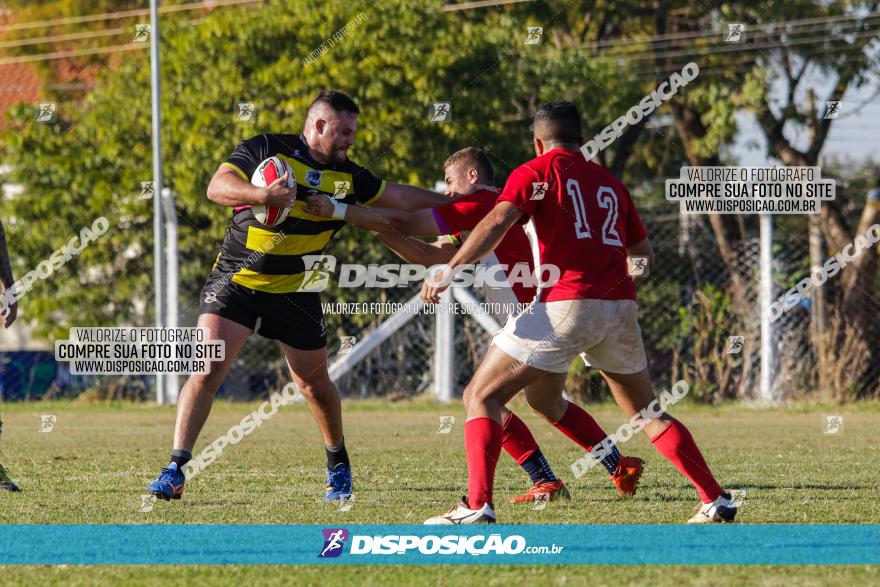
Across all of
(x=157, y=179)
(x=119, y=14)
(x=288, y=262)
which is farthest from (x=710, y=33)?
(x=288, y=262)

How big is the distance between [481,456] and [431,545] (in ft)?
2.51

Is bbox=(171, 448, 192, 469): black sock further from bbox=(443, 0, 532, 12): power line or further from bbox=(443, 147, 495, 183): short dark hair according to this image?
bbox=(443, 0, 532, 12): power line

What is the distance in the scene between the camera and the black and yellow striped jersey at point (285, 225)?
25.1 feet

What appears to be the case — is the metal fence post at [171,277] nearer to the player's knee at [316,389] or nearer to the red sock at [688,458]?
the player's knee at [316,389]

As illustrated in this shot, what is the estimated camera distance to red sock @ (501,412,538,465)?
7.94m

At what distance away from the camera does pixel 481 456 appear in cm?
638

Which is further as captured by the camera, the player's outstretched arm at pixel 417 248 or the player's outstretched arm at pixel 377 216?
the player's outstretched arm at pixel 417 248

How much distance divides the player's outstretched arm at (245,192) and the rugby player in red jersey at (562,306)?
1.16 m

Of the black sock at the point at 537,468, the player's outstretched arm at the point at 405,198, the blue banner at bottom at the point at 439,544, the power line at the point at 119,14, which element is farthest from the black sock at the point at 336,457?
the power line at the point at 119,14

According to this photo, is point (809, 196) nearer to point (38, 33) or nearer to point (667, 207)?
point (667, 207)

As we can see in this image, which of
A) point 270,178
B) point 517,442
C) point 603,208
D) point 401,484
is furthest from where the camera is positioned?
point 401,484

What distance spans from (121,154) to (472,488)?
1405 centimetres

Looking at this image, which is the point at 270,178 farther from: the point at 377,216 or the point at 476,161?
the point at 476,161

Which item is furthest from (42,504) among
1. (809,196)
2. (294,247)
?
(809,196)
